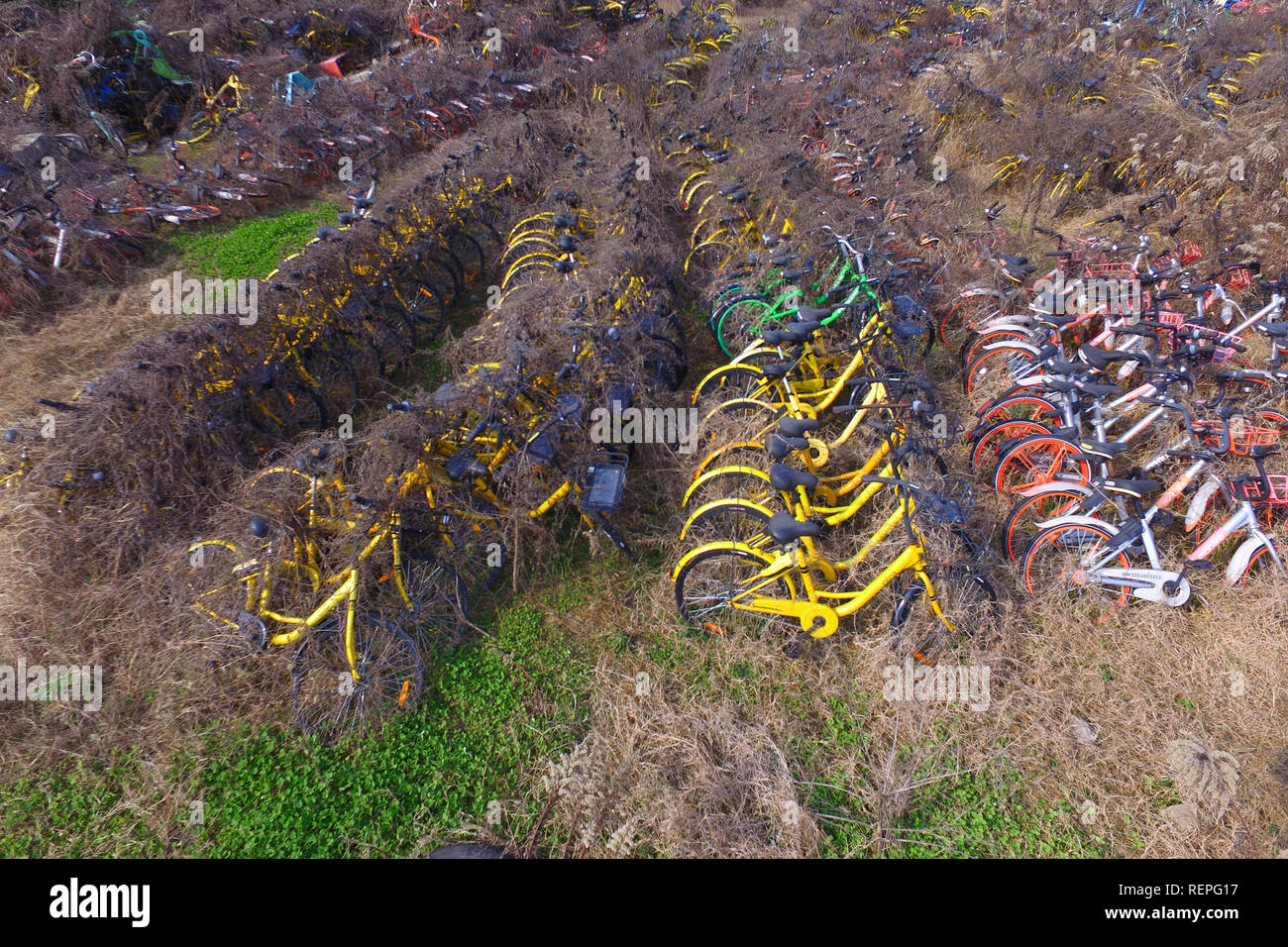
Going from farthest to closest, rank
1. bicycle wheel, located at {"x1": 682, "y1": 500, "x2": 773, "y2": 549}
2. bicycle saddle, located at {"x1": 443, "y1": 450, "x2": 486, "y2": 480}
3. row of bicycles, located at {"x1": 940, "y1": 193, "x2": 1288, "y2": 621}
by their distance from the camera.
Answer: bicycle wheel, located at {"x1": 682, "y1": 500, "x2": 773, "y2": 549} → bicycle saddle, located at {"x1": 443, "y1": 450, "x2": 486, "y2": 480} → row of bicycles, located at {"x1": 940, "y1": 193, "x2": 1288, "y2": 621}

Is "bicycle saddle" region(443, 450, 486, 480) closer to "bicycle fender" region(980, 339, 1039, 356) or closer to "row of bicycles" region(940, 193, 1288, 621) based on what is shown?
"row of bicycles" region(940, 193, 1288, 621)

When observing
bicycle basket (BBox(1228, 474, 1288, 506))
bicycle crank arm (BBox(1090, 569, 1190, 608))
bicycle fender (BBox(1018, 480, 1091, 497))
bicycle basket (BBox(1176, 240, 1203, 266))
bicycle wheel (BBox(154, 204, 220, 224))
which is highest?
bicycle wheel (BBox(154, 204, 220, 224))

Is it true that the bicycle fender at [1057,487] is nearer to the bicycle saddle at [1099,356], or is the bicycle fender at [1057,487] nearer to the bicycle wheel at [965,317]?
the bicycle saddle at [1099,356]

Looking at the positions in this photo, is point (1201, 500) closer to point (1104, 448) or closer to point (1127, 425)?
point (1104, 448)

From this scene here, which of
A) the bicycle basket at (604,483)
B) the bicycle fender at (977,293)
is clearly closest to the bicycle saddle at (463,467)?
the bicycle basket at (604,483)

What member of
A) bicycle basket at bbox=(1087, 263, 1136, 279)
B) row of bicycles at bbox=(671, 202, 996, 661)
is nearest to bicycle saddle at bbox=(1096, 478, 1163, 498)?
row of bicycles at bbox=(671, 202, 996, 661)

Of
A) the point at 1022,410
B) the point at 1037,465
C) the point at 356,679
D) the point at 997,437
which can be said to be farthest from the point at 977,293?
the point at 356,679

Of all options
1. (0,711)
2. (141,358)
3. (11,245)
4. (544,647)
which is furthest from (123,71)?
(544,647)
